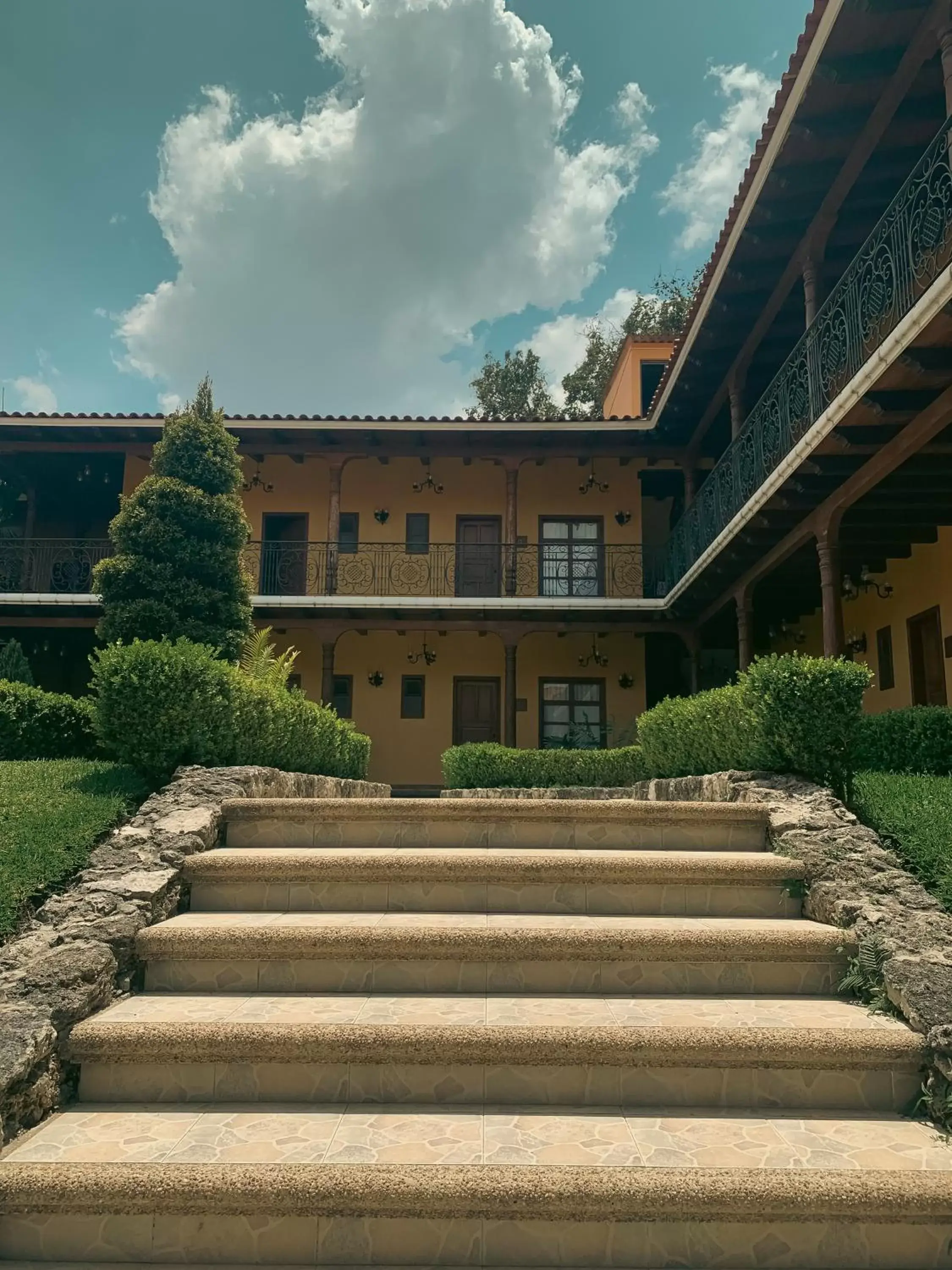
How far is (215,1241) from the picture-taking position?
243 cm

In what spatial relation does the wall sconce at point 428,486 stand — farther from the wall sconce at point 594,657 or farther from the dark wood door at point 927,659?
the dark wood door at point 927,659

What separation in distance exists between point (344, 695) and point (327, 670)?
1862mm

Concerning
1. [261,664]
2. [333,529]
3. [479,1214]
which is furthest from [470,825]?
[333,529]

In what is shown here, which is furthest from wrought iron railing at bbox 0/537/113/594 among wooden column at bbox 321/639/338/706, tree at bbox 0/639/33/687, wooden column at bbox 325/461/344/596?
wooden column at bbox 321/639/338/706

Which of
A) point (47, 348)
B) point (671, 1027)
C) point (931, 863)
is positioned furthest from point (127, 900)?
point (47, 348)

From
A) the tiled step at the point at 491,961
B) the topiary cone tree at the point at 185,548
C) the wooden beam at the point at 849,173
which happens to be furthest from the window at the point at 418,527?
the tiled step at the point at 491,961

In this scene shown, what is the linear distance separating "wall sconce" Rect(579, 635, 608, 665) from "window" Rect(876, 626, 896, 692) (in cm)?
549

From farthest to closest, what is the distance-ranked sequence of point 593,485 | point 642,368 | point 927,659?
point 642,368, point 593,485, point 927,659

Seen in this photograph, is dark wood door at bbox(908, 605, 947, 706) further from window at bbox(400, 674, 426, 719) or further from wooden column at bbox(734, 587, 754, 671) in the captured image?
window at bbox(400, 674, 426, 719)

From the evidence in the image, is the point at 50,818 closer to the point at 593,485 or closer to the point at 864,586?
the point at 864,586

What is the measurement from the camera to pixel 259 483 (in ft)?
57.3

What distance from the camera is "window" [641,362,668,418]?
60.0 feet

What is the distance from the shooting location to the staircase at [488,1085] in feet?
7.90

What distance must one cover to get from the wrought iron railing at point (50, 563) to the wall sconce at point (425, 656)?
251 inches
